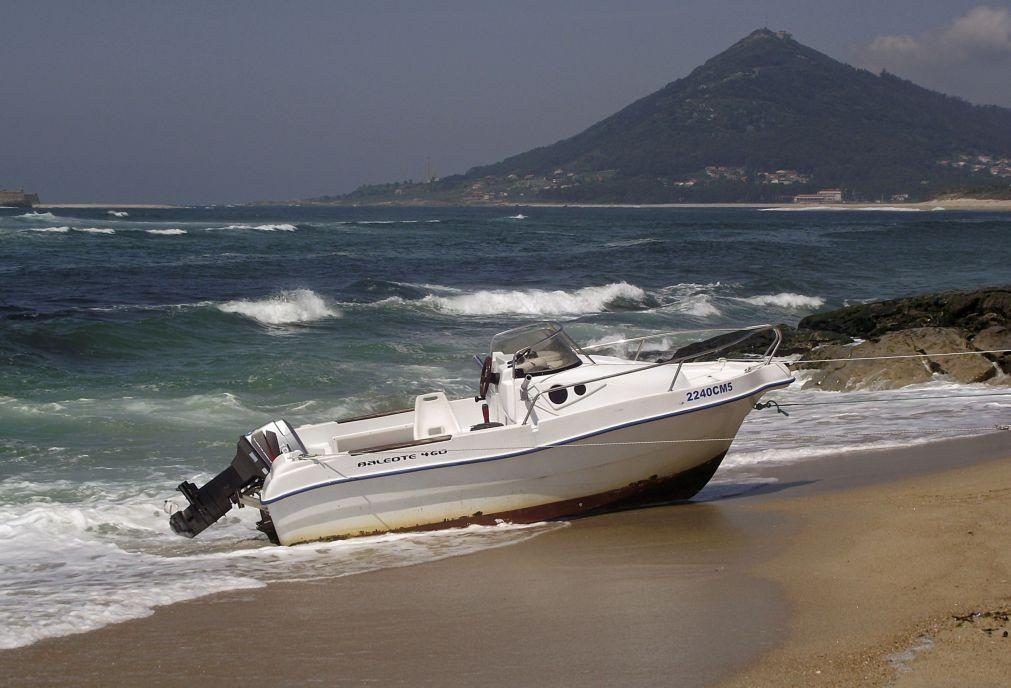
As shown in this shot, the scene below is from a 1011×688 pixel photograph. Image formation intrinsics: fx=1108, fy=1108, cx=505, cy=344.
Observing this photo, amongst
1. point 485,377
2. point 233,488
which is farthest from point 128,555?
point 485,377

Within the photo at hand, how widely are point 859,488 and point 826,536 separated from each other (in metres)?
1.68

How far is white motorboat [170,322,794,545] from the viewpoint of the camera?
30.1 ft

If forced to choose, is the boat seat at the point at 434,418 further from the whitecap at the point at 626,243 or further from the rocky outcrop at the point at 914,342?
the whitecap at the point at 626,243

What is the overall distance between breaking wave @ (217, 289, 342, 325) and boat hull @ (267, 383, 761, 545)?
15.1 meters

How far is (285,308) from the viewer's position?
24.9m

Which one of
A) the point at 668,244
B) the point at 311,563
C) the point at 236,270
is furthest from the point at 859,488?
the point at 668,244

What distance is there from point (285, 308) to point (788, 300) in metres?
13.6

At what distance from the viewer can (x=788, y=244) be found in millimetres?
55906

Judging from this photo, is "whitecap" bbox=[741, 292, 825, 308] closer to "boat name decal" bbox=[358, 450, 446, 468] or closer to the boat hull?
the boat hull

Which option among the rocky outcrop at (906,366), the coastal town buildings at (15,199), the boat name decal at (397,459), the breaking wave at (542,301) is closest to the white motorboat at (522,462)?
the boat name decal at (397,459)

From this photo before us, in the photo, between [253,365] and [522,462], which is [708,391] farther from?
[253,365]

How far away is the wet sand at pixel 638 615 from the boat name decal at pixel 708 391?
1.01 m

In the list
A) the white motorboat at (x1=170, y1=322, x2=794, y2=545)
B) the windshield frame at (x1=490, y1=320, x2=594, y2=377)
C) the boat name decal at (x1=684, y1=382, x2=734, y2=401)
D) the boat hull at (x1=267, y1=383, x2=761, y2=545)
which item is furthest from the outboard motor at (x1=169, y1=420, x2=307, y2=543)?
the boat name decal at (x1=684, y1=382, x2=734, y2=401)

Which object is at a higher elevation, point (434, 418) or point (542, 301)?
point (434, 418)
